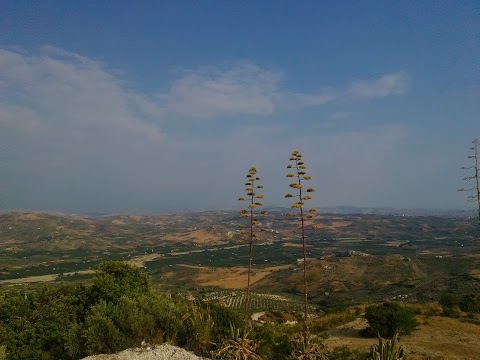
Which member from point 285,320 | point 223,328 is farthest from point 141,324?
point 285,320

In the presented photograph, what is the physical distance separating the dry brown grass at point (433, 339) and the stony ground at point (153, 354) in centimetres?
560

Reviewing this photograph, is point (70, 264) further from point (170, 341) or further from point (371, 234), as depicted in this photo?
point (371, 234)

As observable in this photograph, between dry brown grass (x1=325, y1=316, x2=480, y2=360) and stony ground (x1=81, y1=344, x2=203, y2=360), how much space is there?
Answer: 560 cm

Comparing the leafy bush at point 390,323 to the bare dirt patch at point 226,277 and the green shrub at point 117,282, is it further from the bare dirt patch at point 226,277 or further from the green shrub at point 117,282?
the bare dirt patch at point 226,277

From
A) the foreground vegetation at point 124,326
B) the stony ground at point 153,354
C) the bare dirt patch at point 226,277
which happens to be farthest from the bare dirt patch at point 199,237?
the stony ground at point 153,354

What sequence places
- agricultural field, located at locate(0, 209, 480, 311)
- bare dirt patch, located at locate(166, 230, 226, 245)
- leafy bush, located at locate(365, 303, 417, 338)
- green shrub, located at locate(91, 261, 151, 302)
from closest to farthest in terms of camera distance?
1. green shrub, located at locate(91, 261, 151, 302)
2. leafy bush, located at locate(365, 303, 417, 338)
3. agricultural field, located at locate(0, 209, 480, 311)
4. bare dirt patch, located at locate(166, 230, 226, 245)

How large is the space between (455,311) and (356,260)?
75998mm

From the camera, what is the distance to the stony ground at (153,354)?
963 centimetres

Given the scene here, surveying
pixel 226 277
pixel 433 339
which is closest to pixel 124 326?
pixel 433 339

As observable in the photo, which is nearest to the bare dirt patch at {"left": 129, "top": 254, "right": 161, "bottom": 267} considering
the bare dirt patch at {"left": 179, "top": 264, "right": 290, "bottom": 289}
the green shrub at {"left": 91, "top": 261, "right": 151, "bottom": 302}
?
the bare dirt patch at {"left": 179, "top": 264, "right": 290, "bottom": 289}

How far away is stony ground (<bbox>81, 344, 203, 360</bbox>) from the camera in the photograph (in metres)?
9.63

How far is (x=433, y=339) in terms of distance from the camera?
45.9 ft

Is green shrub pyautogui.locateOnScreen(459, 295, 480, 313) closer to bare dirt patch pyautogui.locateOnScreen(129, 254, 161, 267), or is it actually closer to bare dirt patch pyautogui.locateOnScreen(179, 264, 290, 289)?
bare dirt patch pyautogui.locateOnScreen(179, 264, 290, 289)

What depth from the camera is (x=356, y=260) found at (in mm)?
92062
